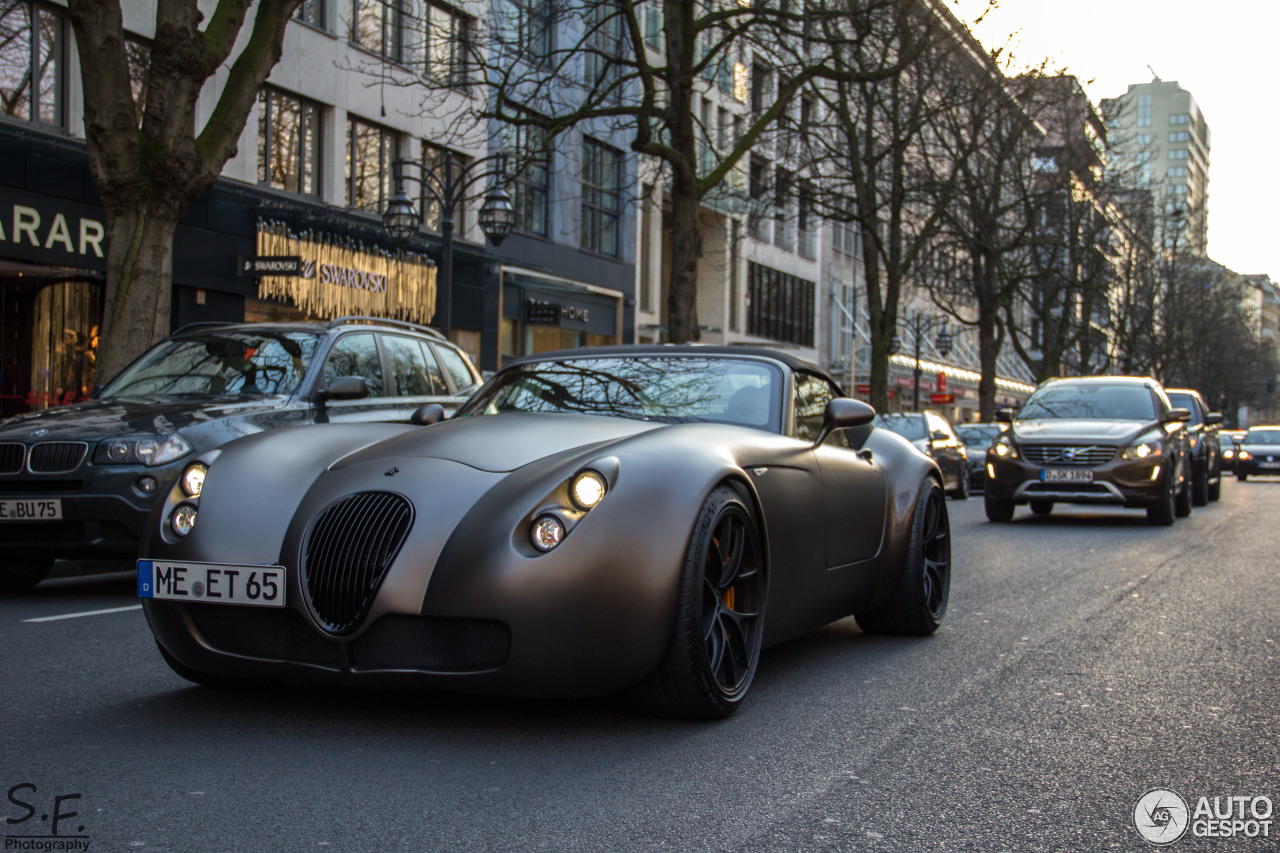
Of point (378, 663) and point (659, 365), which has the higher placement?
point (659, 365)

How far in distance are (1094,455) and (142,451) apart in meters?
10.6

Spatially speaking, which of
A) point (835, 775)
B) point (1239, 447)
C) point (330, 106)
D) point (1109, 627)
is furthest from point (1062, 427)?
point (1239, 447)

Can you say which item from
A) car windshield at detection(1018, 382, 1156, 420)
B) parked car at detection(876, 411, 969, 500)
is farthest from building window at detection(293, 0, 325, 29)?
car windshield at detection(1018, 382, 1156, 420)

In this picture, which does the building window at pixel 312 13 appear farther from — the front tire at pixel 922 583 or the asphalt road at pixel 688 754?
the front tire at pixel 922 583

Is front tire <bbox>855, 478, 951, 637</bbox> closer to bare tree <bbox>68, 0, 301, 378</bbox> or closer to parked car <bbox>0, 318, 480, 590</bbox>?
parked car <bbox>0, 318, 480, 590</bbox>

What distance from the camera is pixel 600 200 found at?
37.4m

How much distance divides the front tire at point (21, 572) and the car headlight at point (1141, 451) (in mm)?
11115

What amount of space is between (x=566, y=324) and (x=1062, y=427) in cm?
2056

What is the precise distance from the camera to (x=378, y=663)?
4.00 m

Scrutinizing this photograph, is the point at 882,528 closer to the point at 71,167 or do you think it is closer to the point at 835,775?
the point at 835,775

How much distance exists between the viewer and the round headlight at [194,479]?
4.63m

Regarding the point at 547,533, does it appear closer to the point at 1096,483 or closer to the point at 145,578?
the point at 145,578

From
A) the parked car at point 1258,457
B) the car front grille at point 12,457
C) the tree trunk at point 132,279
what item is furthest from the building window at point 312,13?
the parked car at point 1258,457

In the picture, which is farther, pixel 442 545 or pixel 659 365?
pixel 659 365
